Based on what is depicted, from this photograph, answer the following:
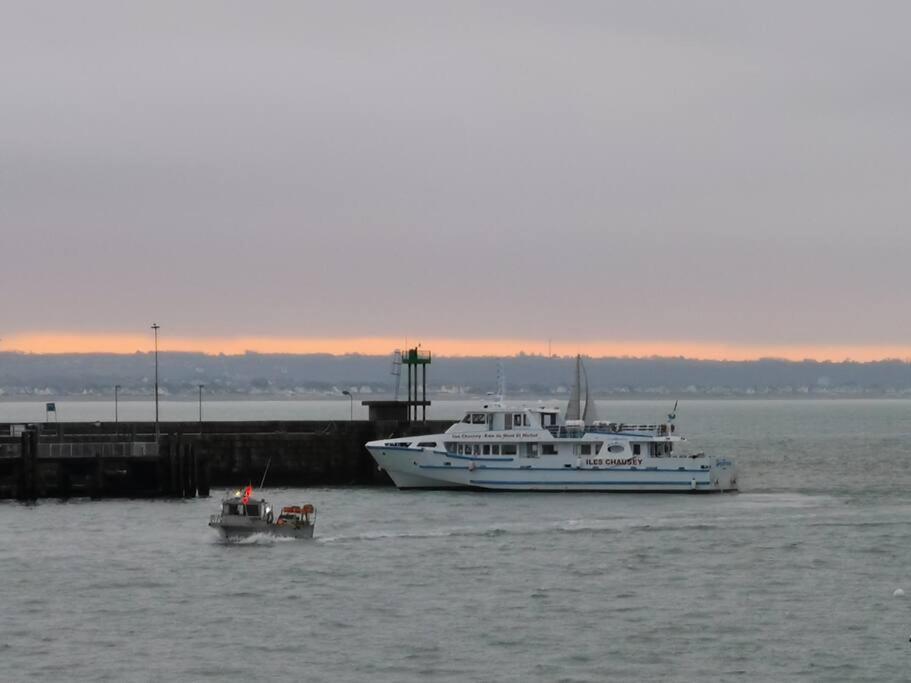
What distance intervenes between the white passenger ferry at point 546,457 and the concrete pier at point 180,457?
4.57 metres

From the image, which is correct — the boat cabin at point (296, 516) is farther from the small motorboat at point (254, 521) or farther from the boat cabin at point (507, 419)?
the boat cabin at point (507, 419)

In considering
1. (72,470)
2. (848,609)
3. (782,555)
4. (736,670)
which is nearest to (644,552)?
(782,555)

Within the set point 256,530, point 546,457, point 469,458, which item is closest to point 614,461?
point 546,457

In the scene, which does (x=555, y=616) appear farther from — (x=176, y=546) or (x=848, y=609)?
(x=176, y=546)

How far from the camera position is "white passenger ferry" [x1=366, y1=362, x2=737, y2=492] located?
77250 mm

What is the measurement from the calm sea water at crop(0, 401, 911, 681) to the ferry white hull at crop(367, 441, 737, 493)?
1886mm

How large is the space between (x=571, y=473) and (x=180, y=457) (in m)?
16.4

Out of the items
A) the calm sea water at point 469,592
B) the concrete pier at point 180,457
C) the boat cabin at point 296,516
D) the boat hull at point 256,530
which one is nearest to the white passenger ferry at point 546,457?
the calm sea water at point 469,592

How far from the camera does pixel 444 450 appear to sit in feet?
258

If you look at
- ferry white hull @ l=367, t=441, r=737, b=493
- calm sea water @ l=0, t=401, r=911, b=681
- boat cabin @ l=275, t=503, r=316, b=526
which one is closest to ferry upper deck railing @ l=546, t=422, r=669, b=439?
ferry white hull @ l=367, t=441, r=737, b=493

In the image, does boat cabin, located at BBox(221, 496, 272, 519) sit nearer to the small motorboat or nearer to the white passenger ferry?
the small motorboat

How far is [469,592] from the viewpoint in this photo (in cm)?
4884

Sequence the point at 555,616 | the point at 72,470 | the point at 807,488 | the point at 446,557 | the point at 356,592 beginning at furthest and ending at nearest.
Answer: the point at 807,488
the point at 72,470
the point at 446,557
the point at 356,592
the point at 555,616

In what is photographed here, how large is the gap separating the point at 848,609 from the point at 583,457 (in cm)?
3175
